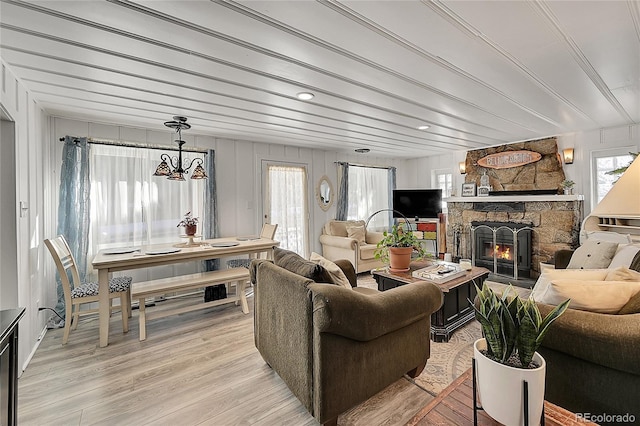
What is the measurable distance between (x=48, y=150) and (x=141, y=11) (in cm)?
277

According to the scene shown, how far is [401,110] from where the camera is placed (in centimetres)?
319

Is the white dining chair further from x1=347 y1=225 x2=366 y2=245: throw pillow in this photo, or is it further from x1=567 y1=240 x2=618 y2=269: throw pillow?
x1=567 y1=240 x2=618 y2=269: throw pillow

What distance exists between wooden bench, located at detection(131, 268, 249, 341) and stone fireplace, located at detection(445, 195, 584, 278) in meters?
4.43

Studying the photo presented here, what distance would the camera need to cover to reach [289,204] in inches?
202

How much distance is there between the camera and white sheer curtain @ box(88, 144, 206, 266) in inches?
138

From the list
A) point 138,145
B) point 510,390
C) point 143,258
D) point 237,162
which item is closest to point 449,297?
point 510,390

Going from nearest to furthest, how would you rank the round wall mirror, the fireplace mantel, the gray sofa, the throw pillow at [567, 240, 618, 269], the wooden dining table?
the gray sofa < the throw pillow at [567, 240, 618, 269] < the wooden dining table < the fireplace mantel < the round wall mirror

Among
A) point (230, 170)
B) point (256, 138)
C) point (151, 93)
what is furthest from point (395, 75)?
point (230, 170)

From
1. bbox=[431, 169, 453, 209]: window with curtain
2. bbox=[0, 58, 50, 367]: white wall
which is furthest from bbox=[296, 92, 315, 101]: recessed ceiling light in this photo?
bbox=[431, 169, 453, 209]: window with curtain

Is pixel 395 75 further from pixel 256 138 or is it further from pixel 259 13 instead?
pixel 256 138

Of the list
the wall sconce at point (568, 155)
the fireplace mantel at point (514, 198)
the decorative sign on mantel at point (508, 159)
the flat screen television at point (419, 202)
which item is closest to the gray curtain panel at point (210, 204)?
the flat screen television at point (419, 202)

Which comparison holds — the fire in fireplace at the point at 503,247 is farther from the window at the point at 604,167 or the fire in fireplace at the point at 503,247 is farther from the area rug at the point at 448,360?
the area rug at the point at 448,360

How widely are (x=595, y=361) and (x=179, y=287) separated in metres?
3.22

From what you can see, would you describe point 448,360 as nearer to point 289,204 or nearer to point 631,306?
point 631,306
